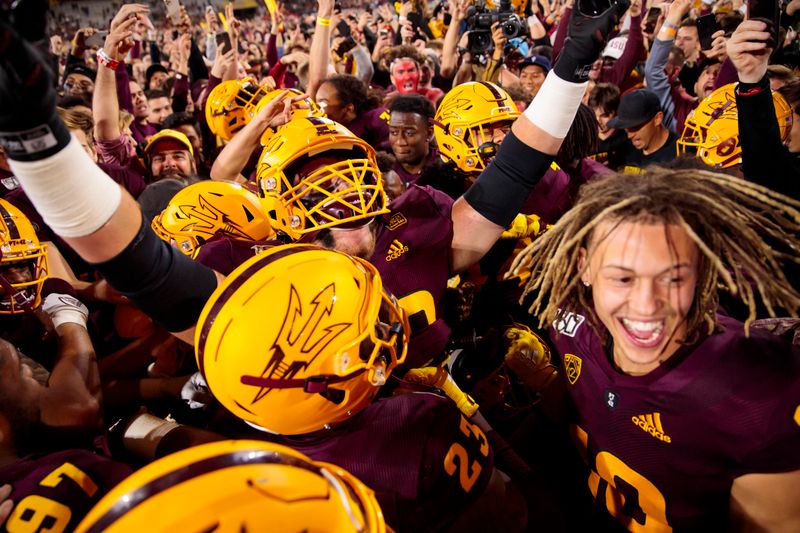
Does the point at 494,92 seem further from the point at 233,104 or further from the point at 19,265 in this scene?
Answer: the point at 19,265

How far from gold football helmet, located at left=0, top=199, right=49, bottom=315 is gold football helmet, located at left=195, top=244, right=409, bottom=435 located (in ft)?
4.87

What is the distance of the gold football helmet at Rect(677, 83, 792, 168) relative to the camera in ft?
9.86

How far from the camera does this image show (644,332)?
5.04 feet

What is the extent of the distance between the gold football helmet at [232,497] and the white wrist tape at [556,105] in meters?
1.42

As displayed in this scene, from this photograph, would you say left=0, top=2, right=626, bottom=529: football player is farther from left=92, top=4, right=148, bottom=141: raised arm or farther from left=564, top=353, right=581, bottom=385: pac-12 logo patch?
left=92, top=4, right=148, bottom=141: raised arm

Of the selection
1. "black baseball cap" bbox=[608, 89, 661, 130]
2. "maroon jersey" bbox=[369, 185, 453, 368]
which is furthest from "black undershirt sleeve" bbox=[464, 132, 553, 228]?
"black baseball cap" bbox=[608, 89, 661, 130]

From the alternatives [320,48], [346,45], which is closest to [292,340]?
[320,48]

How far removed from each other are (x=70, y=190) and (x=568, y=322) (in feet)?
5.15

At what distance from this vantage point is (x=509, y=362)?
2742 mm

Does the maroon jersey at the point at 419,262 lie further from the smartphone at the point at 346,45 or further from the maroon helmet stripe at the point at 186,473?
the smartphone at the point at 346,45

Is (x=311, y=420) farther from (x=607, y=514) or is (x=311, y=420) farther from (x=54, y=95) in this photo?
(x=607, y=514)

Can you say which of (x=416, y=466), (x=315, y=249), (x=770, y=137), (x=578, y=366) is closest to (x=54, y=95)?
(x=315, y=249)

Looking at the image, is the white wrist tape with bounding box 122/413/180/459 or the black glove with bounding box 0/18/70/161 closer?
the black glove with bounding box 0/18/70/161

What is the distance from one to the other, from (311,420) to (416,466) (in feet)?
1.06
